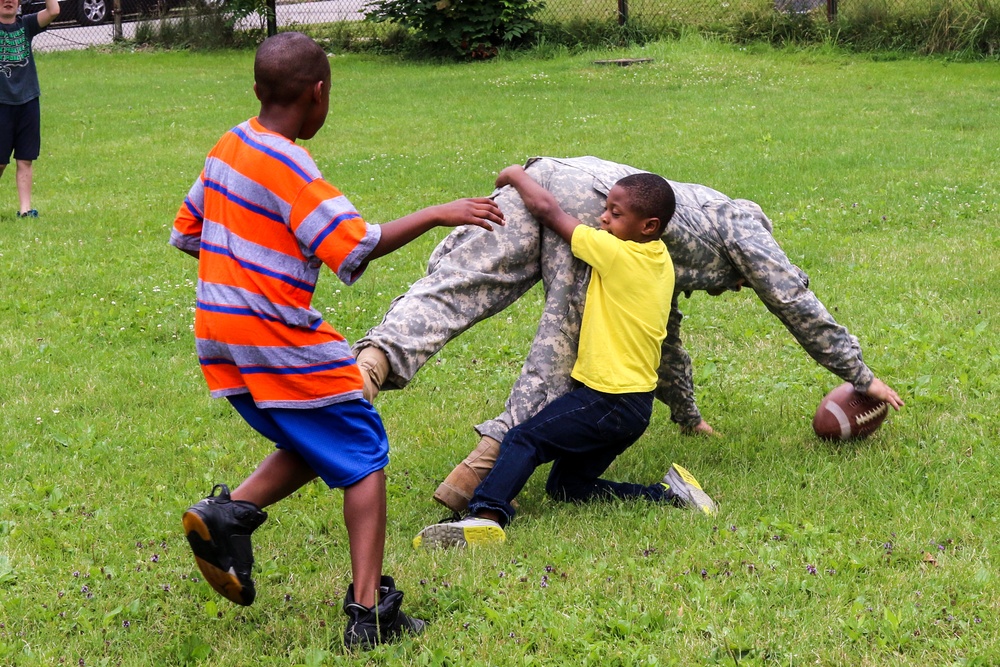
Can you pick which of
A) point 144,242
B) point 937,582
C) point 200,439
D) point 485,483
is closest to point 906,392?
point 937,582

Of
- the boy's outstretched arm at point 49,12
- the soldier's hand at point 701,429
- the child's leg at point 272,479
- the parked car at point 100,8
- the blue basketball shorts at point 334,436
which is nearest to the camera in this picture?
the blue basketball shorts at point 334,436

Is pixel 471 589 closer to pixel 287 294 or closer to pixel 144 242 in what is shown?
pixel 287 294

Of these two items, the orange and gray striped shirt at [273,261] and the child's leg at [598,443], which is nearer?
the orange and gray striped shirt at [273,261]

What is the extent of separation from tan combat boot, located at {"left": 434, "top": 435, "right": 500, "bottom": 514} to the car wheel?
86.1 ft

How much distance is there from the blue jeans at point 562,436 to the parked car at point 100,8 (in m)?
24.2

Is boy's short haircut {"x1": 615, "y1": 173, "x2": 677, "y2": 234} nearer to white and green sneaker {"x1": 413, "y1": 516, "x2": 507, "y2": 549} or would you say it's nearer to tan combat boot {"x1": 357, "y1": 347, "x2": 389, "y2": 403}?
tan combat boot {"x1": 357, "y1": 347, "x2": 389, "y2": 403}

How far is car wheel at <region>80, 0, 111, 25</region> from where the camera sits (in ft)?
89.7

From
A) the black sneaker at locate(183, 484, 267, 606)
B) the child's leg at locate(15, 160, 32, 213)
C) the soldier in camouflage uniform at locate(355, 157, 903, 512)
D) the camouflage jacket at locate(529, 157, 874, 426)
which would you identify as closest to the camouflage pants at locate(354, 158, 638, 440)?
the soldier in camouflage uniform at locate(355, 157, 903, 512)

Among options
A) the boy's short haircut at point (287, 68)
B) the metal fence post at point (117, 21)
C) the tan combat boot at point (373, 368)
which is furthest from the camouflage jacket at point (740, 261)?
the metal fence post at point (117, 21)

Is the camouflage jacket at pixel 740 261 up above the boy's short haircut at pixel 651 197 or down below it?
below

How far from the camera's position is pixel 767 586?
365 centimetres

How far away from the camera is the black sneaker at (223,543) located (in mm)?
3184

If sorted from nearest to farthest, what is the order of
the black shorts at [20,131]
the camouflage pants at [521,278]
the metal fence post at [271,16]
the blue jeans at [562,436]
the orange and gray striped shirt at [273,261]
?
the orange and gray striped shirt at [273,261], the blue jeans at [562,436], the camouflage pants at [521,278], the black shorts at [20,131], the metal fence post at [271,16]

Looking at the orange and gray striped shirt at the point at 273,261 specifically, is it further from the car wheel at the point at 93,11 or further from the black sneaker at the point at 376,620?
the car wheel at the point at 93,11
